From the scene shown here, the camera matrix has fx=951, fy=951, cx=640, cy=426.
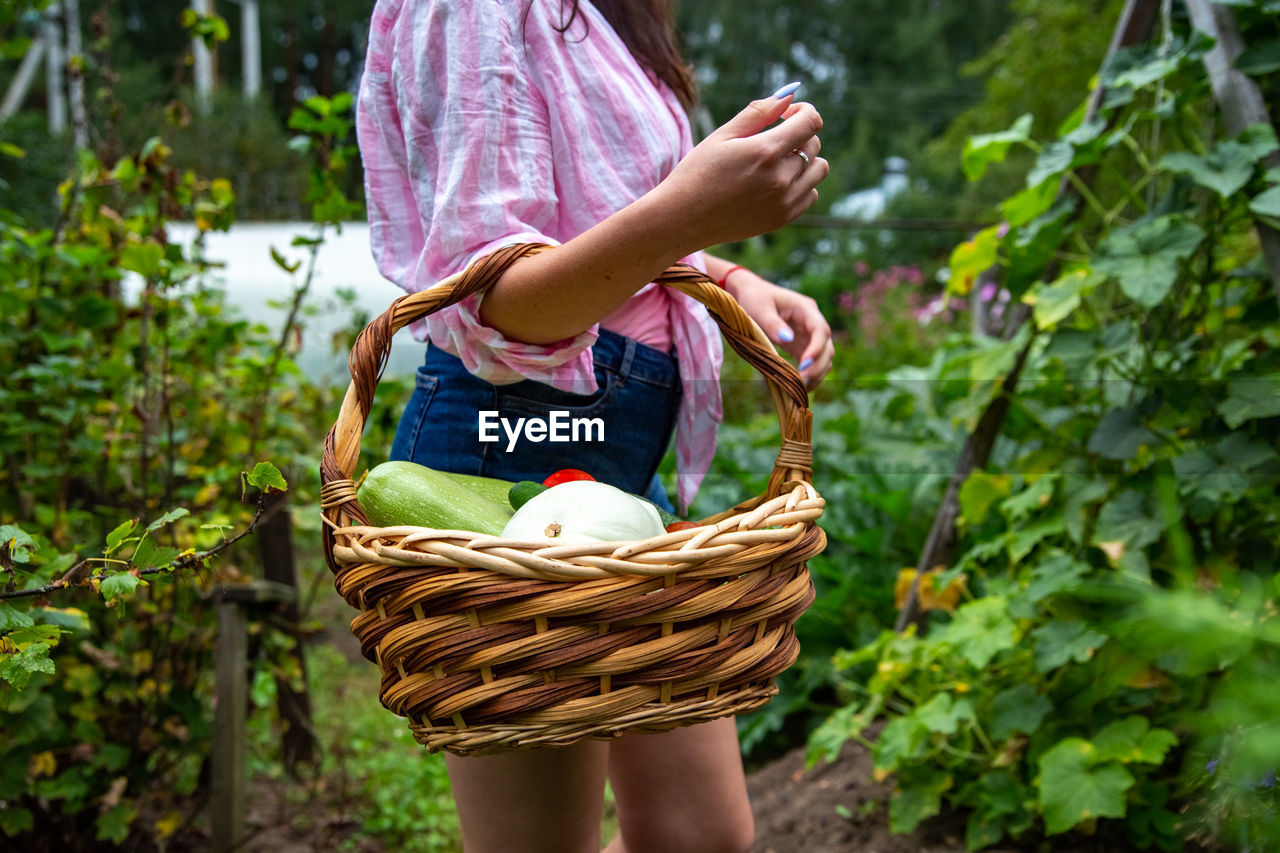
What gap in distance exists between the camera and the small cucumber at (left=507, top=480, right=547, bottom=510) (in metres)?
0.94

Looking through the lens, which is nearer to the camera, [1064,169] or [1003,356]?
[1064,169]

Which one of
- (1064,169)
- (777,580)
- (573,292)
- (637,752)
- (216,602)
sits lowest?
(637,752)

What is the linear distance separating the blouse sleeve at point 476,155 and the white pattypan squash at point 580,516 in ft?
0.50

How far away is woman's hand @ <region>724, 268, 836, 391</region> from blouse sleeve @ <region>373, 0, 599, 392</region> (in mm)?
273

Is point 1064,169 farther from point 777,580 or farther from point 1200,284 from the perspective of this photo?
point 777,580

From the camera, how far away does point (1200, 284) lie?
185 cm

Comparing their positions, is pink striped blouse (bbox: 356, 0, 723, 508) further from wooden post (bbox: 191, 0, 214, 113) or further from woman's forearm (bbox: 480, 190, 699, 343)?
wooden post (bbox: 191, 0, 214, 113)

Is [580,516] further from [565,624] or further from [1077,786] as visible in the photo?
[1077,786]

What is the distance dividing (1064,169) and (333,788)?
216 centimetres

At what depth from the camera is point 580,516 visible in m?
0.82

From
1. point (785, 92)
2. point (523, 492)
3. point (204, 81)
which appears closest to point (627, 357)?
point (523, 492)

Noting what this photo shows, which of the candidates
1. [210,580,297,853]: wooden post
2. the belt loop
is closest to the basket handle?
the belt loop

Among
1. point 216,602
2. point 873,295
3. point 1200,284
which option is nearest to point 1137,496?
point 1200,284

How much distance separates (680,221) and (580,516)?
0.89 feet
